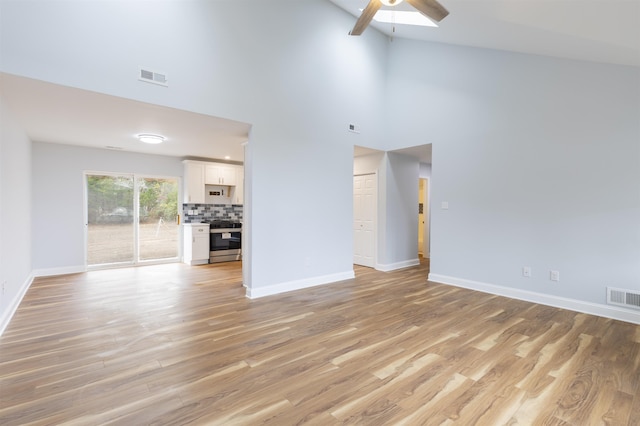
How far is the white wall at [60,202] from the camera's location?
5.47 metres

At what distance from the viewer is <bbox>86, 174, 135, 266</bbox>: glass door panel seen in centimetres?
611

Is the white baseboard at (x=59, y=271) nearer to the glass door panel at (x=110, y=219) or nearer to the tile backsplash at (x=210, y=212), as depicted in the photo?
the glass door panel at (x=110, y=219)

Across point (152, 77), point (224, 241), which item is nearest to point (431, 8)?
point (152, 77)

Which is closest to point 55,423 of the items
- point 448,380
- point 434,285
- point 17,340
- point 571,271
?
point 17,340

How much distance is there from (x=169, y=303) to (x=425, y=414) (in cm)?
338

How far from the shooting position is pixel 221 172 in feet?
23.8

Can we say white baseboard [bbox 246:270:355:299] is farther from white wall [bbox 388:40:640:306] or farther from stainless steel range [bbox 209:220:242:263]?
stainless steel range [bbox 209:220:242:263]

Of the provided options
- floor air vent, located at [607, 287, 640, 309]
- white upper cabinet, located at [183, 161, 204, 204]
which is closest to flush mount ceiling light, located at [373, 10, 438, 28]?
floor air vent, located at [607, 287, 640, 309]

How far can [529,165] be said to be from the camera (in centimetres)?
420

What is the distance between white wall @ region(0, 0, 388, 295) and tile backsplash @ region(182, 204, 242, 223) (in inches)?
89.9

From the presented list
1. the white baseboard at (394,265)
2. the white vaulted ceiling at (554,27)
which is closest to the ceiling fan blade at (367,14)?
the white vaulted ceiling at (554,27)

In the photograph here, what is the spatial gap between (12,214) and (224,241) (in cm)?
385

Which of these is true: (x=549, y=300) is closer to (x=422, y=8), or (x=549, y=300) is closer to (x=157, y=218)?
(x=422, y=8)

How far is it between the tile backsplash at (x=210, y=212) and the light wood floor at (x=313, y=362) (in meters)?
3.14
